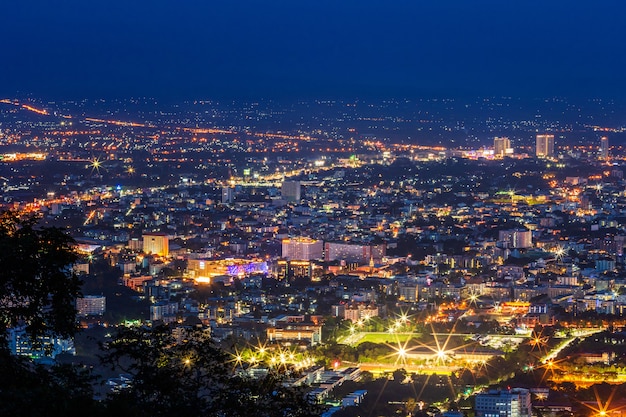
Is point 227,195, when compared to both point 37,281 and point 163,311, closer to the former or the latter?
point 163,311

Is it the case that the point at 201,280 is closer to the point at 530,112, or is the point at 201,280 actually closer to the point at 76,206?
the point at 76,206

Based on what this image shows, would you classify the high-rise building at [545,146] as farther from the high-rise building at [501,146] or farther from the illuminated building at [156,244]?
the illuminated building at [156,244]

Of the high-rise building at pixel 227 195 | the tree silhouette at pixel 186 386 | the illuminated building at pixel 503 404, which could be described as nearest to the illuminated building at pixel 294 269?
the illuminated building at pixel 503 404

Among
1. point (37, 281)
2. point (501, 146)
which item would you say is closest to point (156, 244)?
point (37, 281)

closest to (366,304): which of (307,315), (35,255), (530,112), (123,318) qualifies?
(307,315)

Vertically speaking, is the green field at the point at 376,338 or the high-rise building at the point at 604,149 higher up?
the high-rise building at the point at 604,149

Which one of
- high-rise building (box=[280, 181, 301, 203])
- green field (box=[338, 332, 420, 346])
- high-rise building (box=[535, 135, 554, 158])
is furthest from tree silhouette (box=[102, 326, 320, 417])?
high-rise building (box=[535, 135, 554, 158])
